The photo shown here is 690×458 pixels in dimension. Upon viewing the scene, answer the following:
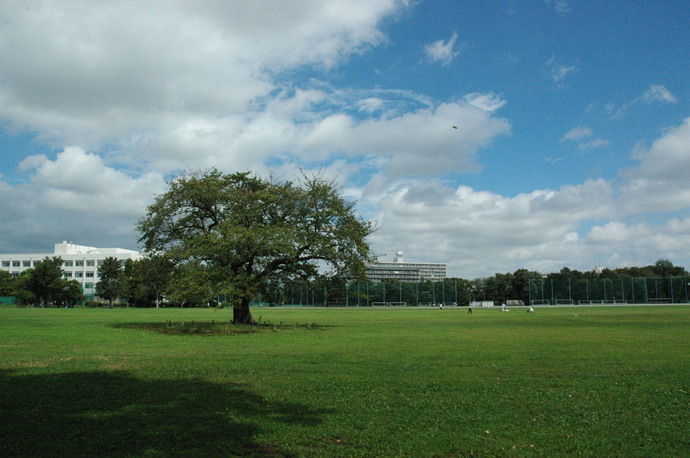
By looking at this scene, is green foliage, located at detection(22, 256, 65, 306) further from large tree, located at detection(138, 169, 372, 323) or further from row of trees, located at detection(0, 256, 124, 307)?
large tree, located at detection(138, 169, 372, 323)

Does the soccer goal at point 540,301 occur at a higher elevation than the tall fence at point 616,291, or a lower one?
lower

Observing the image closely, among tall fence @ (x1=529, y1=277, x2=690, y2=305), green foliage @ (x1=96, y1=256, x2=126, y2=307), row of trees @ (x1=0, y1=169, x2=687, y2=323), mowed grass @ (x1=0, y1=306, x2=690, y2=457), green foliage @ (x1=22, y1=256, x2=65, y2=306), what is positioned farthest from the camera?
green foliage @ (x1=96, y1=256, x2=126, y2=307)

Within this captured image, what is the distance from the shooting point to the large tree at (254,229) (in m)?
33.3

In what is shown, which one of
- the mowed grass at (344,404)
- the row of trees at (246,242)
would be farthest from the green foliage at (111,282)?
the mowed grass at (344,404)

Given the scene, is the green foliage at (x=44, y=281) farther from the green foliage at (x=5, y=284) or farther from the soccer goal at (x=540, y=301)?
the soccer goal at (x=540, y=301)

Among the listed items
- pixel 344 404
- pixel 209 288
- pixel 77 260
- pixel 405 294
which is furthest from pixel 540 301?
pixel 77 260

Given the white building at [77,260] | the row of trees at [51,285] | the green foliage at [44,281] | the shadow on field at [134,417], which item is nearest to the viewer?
the shadow on field at [134,417]

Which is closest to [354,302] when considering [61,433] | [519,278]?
[519,278]

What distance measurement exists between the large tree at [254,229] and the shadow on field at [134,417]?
67.1ft

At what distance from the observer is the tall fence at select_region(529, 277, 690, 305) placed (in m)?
110

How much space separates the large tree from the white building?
126705 millimetres

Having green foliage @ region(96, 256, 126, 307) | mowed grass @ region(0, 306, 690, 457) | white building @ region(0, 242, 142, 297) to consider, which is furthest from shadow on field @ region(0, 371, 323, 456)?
white building @ region(0, 242, 142, 297)

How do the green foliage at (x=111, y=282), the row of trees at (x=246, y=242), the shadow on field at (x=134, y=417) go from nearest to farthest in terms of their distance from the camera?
the shadow on field at (x=134, y=417) < the row of trees at (x=246, y=242) < the green foliage at (x=111, y=282)

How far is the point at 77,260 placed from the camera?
15988cm
